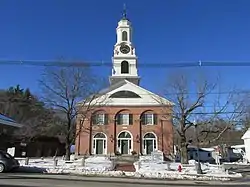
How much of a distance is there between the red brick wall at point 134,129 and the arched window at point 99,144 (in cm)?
52

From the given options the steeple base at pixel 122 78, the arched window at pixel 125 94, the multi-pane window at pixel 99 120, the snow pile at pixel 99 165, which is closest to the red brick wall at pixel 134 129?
the multi-pane window at pixel 99 120

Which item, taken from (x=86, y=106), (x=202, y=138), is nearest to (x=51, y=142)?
(x=86, y=106)

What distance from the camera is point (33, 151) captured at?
4697cm

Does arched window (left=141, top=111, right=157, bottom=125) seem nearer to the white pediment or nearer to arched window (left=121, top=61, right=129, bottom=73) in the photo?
the white pediment

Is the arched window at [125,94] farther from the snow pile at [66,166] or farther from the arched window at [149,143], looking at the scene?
the snow pile at [66,166]

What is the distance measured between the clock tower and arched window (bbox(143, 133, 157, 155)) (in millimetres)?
11124

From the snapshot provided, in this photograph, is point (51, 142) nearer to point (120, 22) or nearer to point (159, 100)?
point (159, 100)

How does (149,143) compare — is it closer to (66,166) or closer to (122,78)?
(122,78)

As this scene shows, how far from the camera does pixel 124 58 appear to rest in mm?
52812

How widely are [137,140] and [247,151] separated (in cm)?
1703

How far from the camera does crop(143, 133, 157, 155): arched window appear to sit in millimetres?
43344

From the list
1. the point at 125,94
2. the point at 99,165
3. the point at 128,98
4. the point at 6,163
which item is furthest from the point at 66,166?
the point at 125,94

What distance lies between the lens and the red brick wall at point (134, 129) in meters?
43.0

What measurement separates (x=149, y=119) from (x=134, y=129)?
2742 millimetres
